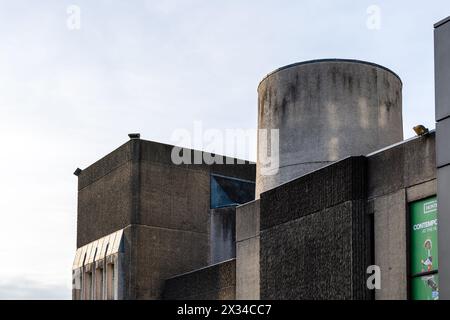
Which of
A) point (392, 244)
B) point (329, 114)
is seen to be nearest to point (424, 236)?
point (392, 244)

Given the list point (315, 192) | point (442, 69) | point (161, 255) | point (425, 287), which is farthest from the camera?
point (161, 255)

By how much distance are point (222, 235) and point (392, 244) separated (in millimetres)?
21030

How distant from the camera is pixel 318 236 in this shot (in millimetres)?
23922

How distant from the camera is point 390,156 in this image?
22.0 metres

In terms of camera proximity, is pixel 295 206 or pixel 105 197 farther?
pixel 105 197

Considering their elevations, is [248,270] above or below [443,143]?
below

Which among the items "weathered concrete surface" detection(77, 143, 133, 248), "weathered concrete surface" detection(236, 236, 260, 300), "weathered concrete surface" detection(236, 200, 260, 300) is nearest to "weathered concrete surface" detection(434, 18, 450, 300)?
"weathered concrete surface" detection(236, 200, 260, 300)

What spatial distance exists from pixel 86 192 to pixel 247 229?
17.0 metres

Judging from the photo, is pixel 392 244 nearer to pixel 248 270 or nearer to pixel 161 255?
pixel 248 270

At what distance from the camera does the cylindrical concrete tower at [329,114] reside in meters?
28.0

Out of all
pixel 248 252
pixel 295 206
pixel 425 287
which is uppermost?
pixel 295 206

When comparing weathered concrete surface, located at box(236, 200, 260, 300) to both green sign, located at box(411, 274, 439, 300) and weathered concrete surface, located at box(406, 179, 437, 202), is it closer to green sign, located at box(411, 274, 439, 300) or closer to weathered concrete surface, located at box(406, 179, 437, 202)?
weathered concrete surface, located at box(406, 179, 437, 202)

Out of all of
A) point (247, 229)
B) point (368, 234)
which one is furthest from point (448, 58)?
point (247, 229)
